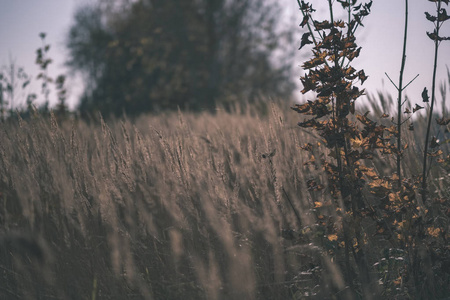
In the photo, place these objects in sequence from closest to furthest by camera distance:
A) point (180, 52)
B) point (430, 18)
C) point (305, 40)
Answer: point (305, 40) < point (430, 18) < point (180, 52)

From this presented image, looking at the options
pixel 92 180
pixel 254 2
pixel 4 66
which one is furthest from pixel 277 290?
pixel 254 2

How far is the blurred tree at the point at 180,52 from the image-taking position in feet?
56.3

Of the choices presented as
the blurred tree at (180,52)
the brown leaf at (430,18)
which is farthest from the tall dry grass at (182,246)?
the blurred tree at (180,52)

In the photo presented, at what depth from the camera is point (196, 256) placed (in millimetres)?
2174

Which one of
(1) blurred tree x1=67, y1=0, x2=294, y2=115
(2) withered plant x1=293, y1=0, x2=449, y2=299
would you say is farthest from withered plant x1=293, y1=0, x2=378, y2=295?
(1) blurred tree x1=67, y1=0, x2=294, y2=115

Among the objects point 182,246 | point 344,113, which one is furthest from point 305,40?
point 182,246

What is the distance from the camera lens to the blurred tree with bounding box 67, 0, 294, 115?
1716cm

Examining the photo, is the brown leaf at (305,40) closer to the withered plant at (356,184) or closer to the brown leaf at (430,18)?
the withered plant at (356,184)

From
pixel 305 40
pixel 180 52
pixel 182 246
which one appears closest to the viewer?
pixel 305 40

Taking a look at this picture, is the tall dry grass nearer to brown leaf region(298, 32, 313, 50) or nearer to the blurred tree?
brown leaf region(298, 32, 313, 50)

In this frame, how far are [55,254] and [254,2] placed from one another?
636 inches

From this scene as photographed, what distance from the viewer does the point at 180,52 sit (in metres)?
17.3

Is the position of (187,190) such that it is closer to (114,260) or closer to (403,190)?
(114,260)

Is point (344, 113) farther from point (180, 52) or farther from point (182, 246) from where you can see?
point (180, 52)
